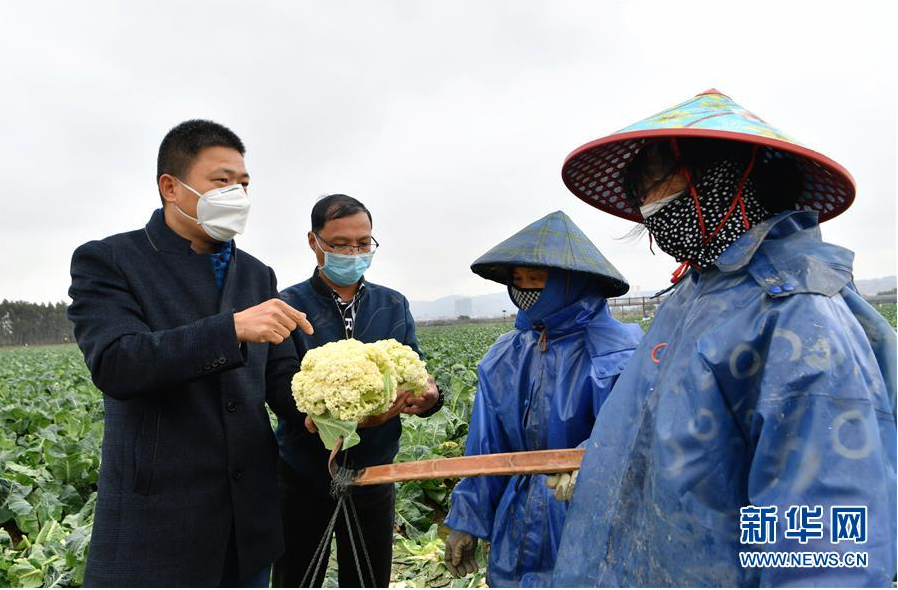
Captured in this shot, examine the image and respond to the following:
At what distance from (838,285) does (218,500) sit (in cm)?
196

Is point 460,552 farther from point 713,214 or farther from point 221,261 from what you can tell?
point 713,214

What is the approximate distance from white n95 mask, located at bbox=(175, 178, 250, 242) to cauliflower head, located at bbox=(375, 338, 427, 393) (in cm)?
72

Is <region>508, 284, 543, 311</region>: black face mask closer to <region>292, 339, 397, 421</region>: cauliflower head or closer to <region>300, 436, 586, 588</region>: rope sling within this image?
<region>292, 339, 397, 421</region>: cauliflower head

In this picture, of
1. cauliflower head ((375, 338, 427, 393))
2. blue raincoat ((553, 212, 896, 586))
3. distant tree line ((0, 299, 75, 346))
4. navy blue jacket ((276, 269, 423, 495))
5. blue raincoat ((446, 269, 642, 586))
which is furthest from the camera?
distant tree line ((0, 299, 75, 346))

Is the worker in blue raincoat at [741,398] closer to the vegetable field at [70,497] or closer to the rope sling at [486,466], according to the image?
the rope sling at [486,466]

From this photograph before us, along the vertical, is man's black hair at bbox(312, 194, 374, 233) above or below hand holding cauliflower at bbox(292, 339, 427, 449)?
above

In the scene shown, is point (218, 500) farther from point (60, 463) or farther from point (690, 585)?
point (60, 463)

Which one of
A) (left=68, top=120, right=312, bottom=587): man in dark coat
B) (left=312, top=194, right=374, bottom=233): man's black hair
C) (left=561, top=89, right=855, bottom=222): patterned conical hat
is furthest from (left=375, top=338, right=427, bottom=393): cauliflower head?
(left=561, top=89, right=855, bottom=222): patterned conical hat

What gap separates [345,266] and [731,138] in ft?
6.42

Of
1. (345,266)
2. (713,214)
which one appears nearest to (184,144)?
(345,266)

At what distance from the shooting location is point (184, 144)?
6.92 feet

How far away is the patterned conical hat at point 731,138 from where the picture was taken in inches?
54.9

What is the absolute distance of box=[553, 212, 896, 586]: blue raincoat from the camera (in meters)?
1.09

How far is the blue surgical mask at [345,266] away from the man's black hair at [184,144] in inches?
34.7
